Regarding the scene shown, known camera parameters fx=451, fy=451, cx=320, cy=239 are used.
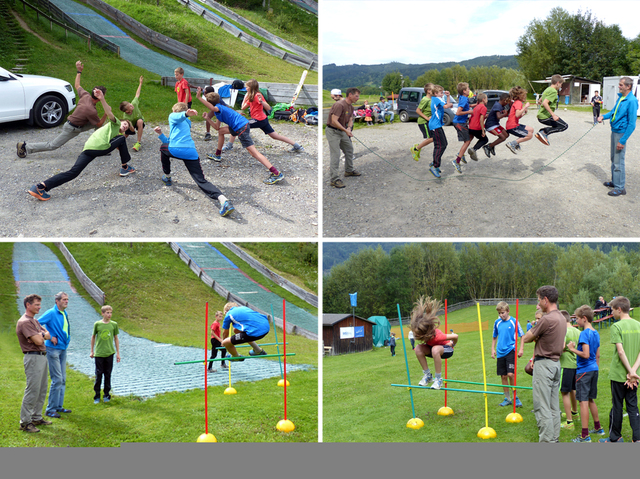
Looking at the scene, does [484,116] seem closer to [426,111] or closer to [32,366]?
[426,111]

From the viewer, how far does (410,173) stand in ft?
30.9

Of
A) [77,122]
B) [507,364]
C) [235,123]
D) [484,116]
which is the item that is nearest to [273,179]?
[235,123]

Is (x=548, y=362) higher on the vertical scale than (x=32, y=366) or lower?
higher

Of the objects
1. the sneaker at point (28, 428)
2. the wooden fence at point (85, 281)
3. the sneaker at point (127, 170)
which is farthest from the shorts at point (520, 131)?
the wooden fence at point (85, 281)

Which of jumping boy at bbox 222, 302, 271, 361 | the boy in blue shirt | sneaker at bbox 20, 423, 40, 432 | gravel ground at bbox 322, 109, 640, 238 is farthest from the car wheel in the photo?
the boy in blue shirt

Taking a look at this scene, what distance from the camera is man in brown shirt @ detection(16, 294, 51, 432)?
543 centimetres

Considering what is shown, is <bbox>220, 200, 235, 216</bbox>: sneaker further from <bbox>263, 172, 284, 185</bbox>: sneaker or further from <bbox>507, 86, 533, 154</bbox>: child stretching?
<bbox>507, 86, 533, 154</bbox>: child stretching

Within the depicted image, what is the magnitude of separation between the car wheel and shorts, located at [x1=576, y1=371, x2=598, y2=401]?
10.6 meters

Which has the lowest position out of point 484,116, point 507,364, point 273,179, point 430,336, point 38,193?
point 507,364

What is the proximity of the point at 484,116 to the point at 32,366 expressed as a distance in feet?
26.4

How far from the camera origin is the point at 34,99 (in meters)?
9.31

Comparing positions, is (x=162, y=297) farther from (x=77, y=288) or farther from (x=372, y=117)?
(x=372, y=117)

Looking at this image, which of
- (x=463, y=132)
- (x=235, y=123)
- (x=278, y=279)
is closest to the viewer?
(x=235, y=123)

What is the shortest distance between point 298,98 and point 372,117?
22.8ft
